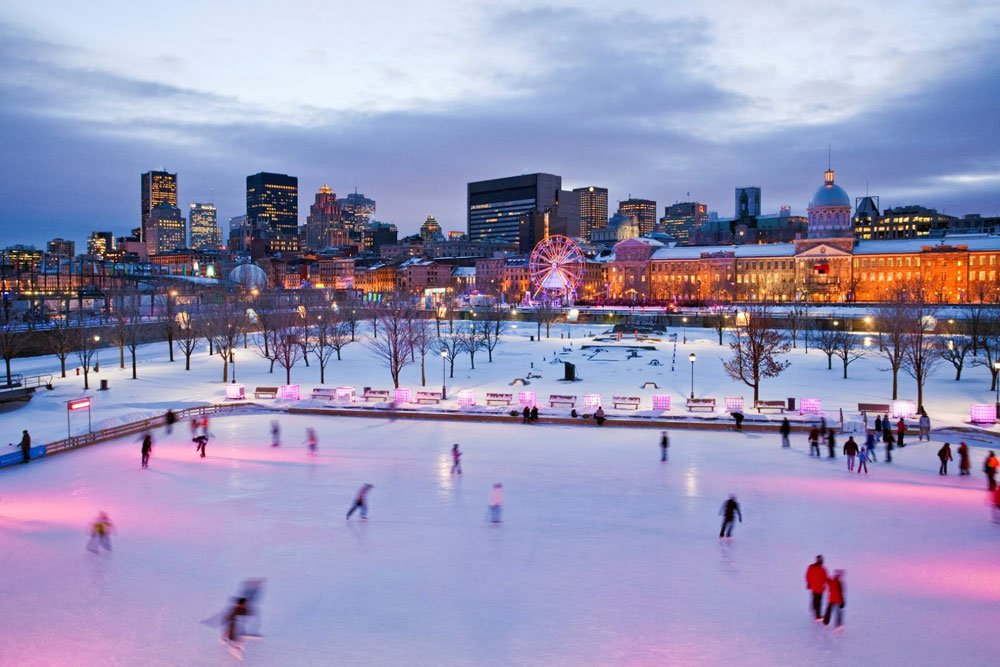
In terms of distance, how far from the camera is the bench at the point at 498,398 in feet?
112

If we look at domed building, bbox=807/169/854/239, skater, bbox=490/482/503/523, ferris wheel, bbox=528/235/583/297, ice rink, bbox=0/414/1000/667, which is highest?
domed building, bbox=807/169/854/239

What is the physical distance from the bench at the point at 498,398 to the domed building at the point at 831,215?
385ft

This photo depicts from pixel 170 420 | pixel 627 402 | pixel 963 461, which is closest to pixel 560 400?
pixel 627 402

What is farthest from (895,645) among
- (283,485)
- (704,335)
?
(704,335)

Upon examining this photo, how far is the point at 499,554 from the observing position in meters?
15.2

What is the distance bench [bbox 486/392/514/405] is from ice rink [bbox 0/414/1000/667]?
976cm

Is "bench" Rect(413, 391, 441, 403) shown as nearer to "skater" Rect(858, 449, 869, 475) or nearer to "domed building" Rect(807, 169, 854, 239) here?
"skater" Rect(858, 449, 869, 475)

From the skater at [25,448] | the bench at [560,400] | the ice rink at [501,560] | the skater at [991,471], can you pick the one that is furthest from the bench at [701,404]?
the skater at [25,448]

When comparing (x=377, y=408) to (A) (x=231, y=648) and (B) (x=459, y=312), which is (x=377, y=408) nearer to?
(A) (x=231, y=648)

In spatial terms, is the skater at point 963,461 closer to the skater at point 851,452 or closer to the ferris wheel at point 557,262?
the skater at point 851,452

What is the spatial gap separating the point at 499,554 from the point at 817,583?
6188 mm

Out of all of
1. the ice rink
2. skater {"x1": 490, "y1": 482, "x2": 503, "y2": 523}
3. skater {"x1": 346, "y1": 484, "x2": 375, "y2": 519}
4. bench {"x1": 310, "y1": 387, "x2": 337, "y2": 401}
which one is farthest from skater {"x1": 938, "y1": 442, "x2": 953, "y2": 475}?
bench {"x1": 310, "y1": 387, "x2": 337, "y2": 401}

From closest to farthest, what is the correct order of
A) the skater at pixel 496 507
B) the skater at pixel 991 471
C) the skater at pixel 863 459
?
the skater at pixel 496 507
the skater at pixel 991 471
the skater at pixel 863 459

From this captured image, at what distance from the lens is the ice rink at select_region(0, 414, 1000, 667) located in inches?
452
